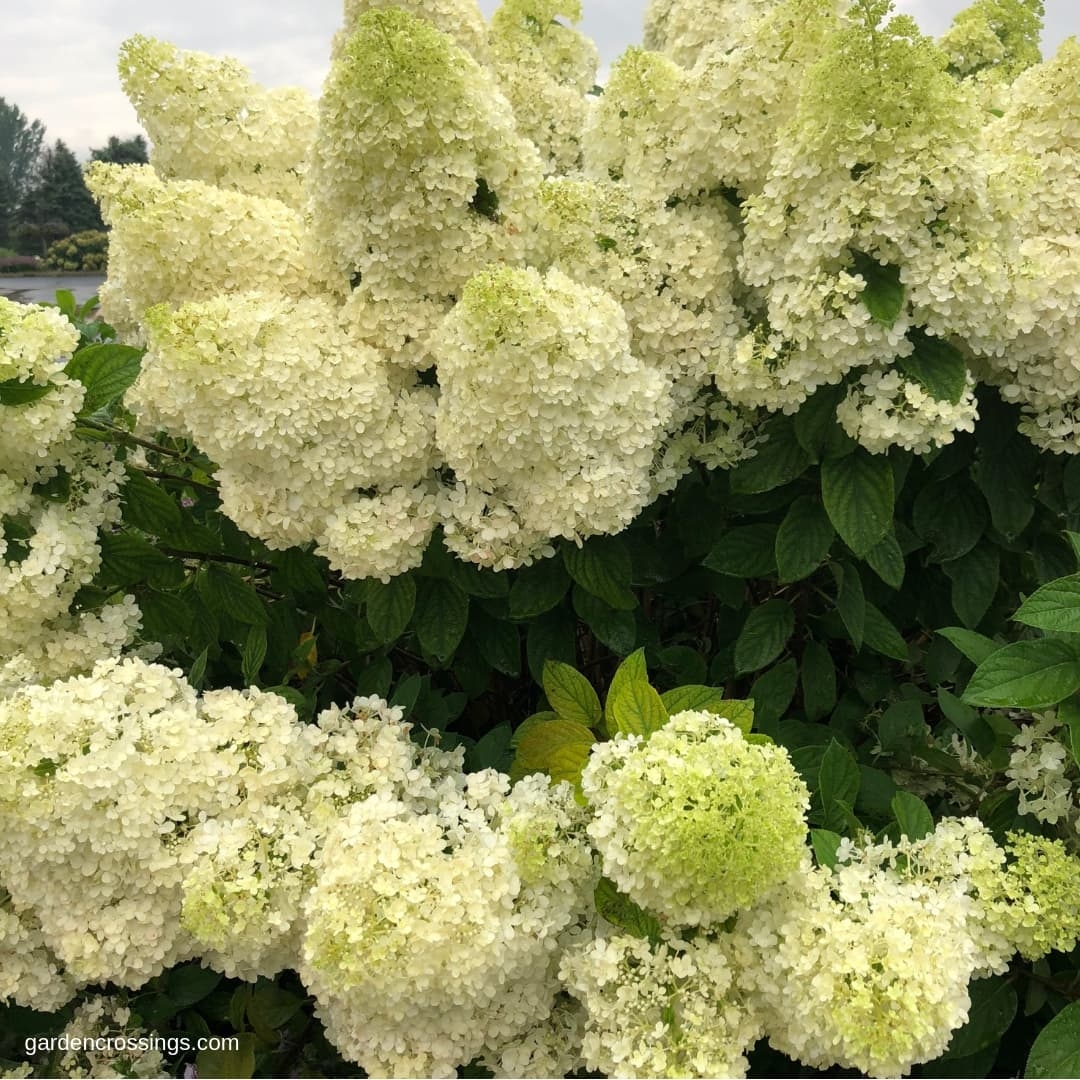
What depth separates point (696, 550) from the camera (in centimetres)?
164

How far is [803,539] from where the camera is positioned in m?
1.41

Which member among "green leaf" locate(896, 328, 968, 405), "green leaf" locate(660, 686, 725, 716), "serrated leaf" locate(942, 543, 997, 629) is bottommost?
"green leaf" locate(660, 686, 725, 716)

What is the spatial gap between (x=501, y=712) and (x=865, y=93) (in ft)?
4.68

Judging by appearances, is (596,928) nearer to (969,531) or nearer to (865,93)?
(969,531)

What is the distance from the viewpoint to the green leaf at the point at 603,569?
1.42 m

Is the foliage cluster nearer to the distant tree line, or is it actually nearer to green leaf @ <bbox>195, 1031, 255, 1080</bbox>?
green leaf @ <bbox>195, 1031, 255, 1080</bbox>

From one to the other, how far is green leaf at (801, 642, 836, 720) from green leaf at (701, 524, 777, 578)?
10.1 inches

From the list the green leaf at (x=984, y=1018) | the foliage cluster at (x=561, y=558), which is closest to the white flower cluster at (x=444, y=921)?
the foliage cluster at (x=561, y=558)

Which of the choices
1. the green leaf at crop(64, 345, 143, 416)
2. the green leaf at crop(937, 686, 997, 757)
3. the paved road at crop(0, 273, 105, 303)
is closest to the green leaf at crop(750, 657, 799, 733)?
the green leaf at crop(937, 686, 997, 757)

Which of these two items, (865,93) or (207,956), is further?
(207,956)

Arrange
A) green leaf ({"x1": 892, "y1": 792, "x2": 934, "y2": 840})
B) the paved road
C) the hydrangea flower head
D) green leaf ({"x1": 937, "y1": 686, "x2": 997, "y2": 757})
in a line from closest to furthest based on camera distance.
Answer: the hydrangea flower head
green leaf ({"x1": 892, "y1": 792, "x2": 934, "y2": 840})
green leaf ({"x1": 937, "y1": 686, "x2": 997, "y2": 757})
the paved road

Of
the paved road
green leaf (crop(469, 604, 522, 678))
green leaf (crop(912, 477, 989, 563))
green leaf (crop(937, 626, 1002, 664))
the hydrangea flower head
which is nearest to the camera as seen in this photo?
the hydrangea flower head

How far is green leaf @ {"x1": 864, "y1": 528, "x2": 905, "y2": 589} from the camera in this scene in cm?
139

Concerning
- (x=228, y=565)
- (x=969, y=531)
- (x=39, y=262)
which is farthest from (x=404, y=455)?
(x=39, y=262)
